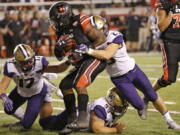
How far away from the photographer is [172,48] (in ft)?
20.3

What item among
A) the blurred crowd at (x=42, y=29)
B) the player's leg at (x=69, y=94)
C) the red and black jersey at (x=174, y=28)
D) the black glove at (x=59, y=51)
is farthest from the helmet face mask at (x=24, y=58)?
the blurred crowd at (x=42, y=29)

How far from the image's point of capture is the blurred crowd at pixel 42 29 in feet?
46.7

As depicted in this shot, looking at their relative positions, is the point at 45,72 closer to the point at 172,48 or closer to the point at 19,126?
the point at 19,126

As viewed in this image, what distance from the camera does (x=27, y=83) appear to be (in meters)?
5.39

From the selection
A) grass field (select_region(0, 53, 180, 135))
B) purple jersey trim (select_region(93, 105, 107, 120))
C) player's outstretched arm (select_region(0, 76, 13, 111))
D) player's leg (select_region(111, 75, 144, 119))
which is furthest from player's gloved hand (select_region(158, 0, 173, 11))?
player's outstretched arm (select_region(0, 76, 13, 111))

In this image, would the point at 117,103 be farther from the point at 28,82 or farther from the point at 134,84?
the point at 28,82

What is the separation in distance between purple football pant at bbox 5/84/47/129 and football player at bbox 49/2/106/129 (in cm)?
42

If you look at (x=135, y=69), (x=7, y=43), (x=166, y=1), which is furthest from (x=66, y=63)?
(x=7, y=43)

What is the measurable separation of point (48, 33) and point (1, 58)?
1.64 metres

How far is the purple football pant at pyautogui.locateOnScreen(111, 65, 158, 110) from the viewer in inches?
210

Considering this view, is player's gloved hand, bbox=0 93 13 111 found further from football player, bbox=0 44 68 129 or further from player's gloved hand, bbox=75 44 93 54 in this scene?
player's gloved hand, bbox=75 44 93 54

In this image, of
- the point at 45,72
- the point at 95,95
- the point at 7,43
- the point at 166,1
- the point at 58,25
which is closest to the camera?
the point at 58,25

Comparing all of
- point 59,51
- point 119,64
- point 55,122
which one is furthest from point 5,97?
point 119,64

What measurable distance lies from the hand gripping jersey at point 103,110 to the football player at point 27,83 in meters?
0.48
